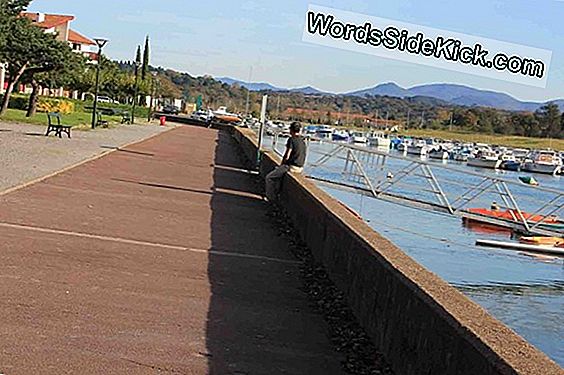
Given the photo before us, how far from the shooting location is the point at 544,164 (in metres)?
80.4

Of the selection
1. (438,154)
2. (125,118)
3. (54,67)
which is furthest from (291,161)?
(438,154)

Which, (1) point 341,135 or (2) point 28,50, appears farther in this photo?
(1) point 341,135

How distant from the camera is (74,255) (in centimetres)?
1051

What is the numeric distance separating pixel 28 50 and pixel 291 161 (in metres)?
29.1

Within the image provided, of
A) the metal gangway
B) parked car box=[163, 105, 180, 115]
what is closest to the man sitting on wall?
the metal gangway

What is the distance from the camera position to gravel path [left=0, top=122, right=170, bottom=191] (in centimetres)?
1902

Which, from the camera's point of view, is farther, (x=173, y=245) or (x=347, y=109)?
(x=347, y=109)

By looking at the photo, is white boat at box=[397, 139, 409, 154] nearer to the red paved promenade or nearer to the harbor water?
the harbor water

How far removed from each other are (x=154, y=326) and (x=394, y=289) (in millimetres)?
1838

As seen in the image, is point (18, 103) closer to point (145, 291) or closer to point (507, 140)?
point (507, 140)

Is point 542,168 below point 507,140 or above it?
below

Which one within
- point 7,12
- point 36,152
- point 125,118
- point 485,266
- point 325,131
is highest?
point 7,12

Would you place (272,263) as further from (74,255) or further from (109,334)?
(109,334)

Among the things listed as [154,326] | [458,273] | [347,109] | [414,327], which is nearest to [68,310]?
[154,326]
